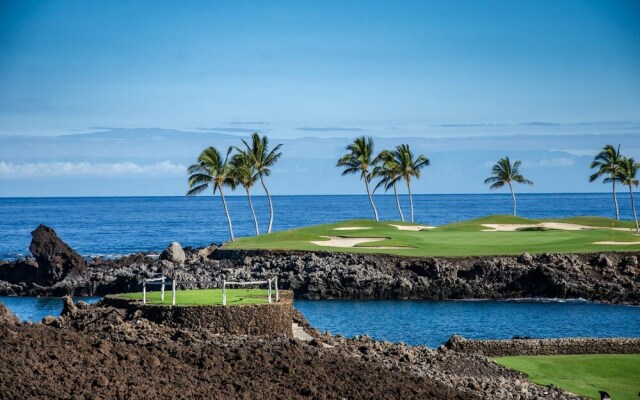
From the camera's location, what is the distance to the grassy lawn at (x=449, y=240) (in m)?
61.9

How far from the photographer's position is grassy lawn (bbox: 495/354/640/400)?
26688mm

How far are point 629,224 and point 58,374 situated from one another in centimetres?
8200

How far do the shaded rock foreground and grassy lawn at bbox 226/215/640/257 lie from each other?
3436cm

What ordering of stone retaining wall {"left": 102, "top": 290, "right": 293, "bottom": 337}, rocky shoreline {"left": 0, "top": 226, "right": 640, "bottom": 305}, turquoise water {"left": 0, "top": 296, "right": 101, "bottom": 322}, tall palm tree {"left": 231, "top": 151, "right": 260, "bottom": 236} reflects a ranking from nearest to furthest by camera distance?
stone retaining wall {"left": 102, "top": 290, "right": 293, "bottom": 337}
turquoise water {"left": 0, "top": 296, "right": 101, "bottom": 322}
rocky shoreline {"left": 0, "top": 226, "right": 640, "bottom": 305}
tall palm tree {"left": 231, "top": 151, "right": 260, "bottom": 236}

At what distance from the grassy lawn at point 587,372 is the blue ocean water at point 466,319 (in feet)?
27.7

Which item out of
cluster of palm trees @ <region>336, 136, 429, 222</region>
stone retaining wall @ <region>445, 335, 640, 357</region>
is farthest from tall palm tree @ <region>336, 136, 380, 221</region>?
stone retaining wall @ <region>445, 335, 640, 357</region>

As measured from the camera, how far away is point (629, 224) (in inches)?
3684

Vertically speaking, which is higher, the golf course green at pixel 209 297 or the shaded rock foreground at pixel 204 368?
the golf course green at pixel 209 297

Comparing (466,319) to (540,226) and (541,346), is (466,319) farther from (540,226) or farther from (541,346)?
(540,226)

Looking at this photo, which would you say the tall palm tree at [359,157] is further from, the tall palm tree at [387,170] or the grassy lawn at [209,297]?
the grassy lawn at [209,297]

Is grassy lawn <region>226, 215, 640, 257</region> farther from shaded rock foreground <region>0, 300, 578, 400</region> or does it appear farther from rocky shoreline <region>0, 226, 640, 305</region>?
shaded rock foreground <region>0, 300, 578, 400</region>

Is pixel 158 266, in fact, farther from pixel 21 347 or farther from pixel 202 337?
pixel 21 347

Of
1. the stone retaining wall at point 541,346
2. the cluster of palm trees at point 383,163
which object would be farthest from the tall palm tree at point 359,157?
the stone retaining wall at point 541,346

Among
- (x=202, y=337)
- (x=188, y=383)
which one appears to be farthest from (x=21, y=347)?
(x=202, y=337)
